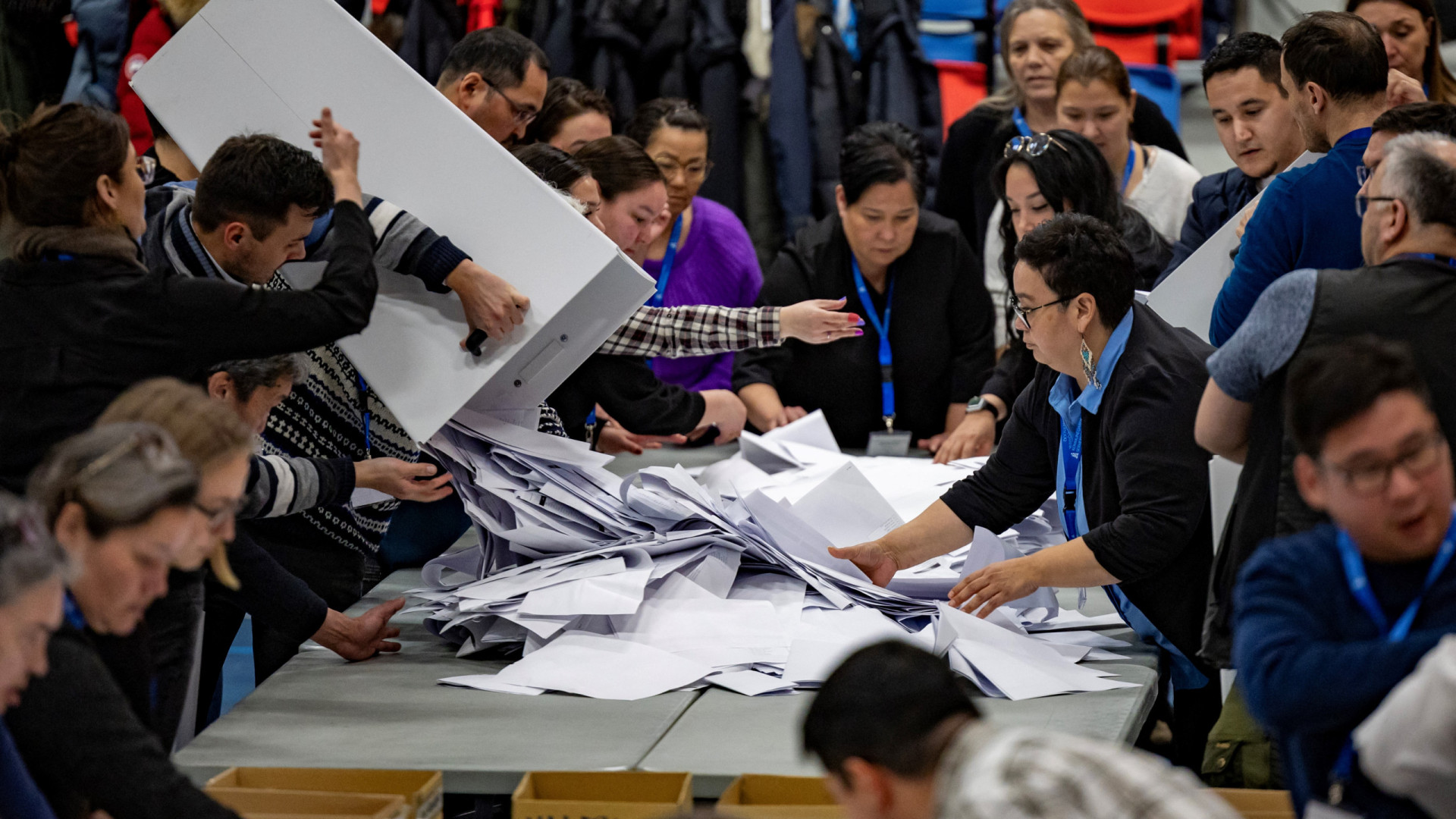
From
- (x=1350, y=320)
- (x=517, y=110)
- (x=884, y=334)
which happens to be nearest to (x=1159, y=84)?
(x=884, y=334)

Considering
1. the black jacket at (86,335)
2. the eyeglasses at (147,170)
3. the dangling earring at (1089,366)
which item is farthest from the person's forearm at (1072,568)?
the eyeglasses at (147,170)

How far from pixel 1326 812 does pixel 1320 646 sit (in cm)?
17

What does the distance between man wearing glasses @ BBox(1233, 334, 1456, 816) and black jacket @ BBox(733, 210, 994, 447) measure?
2.23 meters

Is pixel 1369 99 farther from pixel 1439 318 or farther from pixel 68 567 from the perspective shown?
pixel 68 567

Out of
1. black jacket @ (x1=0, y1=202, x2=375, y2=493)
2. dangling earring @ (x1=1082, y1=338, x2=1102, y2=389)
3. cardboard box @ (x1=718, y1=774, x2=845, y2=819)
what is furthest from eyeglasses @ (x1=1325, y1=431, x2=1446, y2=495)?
black jacket @ (x1=0, y1=202, x2=375, y2=493)

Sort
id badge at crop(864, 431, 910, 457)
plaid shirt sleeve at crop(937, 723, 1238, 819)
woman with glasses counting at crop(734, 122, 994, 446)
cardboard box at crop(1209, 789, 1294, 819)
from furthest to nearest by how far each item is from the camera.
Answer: woman with glasses counting at crop(734, 122, 994, 446)
id badge at crop(864, 431, 910, 457)
cardboard box at crop(1209, 789, 1294, 819)
plaid shirt sleeve at crop(937, 723, 1238, 819)

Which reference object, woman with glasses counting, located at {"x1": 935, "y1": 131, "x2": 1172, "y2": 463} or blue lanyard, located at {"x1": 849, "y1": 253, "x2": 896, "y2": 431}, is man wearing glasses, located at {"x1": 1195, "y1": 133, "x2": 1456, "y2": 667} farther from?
blue lanyard, located at {"x1": 849, "y1": 253, "x2": 896, "y2": 431}

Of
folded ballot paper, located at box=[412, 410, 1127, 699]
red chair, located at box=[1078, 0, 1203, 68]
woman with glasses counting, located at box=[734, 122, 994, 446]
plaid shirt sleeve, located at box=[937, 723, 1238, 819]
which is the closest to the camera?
plaid shirt sleeve, located at box=[937, 723, 1238, 819]

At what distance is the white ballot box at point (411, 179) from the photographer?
7.58ft

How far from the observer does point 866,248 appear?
361 centimetres

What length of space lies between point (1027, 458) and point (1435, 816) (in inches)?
53.8

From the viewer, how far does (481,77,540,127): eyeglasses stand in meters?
3.14

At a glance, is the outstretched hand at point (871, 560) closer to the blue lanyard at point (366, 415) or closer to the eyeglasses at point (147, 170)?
the blue lanyard at point (366, 415)

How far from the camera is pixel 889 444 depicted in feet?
11.6
